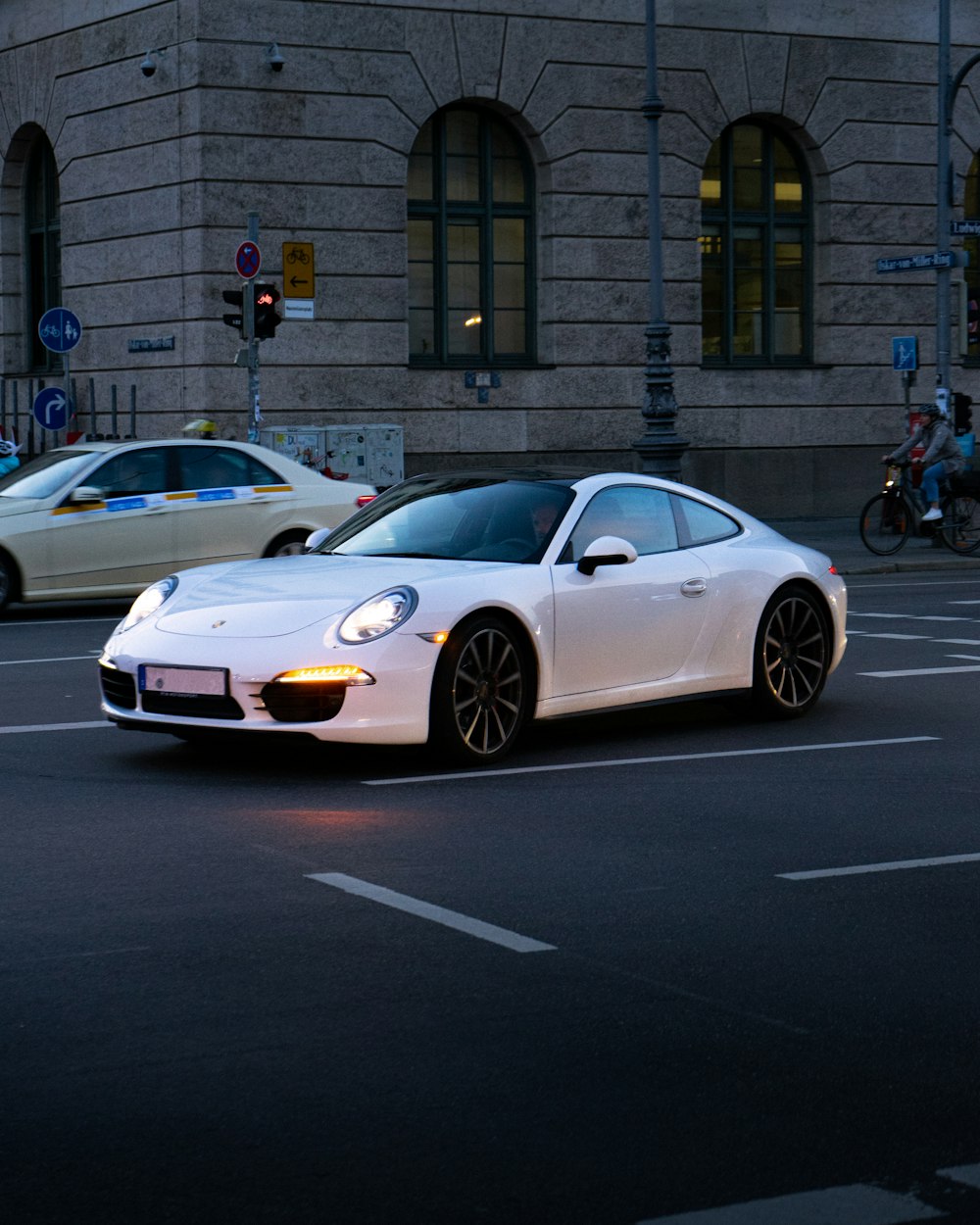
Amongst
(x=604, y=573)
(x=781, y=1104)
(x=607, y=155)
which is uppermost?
A: (x=607, y=155)

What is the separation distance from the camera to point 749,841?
25.3ft

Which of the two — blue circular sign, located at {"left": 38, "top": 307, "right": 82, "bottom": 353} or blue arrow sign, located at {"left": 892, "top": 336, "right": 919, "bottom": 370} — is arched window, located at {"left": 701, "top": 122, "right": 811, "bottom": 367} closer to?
blue arrow sign, located at {"left": 892, "top": 336, "right": 919, "bottom": 370}

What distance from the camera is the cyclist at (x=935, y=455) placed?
24703 mm

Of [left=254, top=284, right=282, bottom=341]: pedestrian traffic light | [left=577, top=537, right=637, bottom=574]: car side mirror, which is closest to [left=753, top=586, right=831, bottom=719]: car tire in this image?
[left=577, top=537, right=637, bottom=574]: car side mirror

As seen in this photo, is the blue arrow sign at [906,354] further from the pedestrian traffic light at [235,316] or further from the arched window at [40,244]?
the arched window at [40,244]

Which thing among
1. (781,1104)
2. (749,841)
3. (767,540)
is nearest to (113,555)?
(767,540)

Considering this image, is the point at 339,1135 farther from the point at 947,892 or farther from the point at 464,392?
the point at 464,392

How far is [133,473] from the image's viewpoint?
18.3 m

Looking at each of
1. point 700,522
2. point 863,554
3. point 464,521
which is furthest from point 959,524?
point 464,521

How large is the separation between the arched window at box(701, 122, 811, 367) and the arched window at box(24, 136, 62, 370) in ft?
30.5

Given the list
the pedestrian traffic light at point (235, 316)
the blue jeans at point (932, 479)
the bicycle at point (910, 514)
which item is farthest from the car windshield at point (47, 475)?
the blue jeans at point (932, 479)

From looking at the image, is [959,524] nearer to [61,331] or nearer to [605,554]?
[61,331]

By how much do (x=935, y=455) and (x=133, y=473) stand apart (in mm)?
10331

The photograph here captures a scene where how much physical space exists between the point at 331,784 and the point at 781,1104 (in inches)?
178
